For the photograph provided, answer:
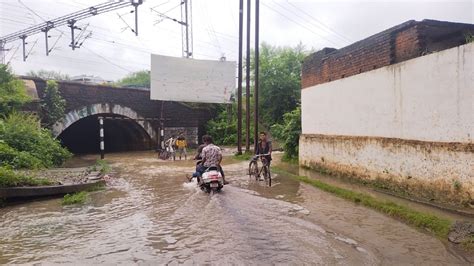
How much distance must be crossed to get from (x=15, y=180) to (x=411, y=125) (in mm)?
8696

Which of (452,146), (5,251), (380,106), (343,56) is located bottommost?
(5,251)

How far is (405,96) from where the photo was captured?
8.62 metres

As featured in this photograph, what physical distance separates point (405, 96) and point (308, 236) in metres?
4.50

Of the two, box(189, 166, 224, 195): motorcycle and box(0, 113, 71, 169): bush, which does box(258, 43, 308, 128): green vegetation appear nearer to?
box(0, 113, 71, 169): bush

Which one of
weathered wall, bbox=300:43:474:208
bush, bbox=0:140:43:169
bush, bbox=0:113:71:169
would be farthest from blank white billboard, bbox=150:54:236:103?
weathered wall, bbox=300:43:474:208

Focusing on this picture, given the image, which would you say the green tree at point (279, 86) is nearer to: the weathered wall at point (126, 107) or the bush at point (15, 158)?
the weathered wall at point (126, 107)

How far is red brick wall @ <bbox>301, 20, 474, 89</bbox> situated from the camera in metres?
8.67

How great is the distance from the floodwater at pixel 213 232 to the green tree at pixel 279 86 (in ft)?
59.7

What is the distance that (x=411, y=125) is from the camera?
8422 mm

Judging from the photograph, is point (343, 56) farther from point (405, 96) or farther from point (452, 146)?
point (452, 146)

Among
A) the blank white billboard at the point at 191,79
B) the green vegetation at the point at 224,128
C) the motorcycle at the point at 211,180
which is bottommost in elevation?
the motorcycle at the point at 211,180

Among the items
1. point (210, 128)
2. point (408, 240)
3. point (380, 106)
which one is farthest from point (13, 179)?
point (210, 128)

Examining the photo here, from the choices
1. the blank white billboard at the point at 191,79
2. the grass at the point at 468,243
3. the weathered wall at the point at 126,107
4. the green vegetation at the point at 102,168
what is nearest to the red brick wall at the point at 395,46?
the grass at the point at 468,243

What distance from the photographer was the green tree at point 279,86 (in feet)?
89.9
